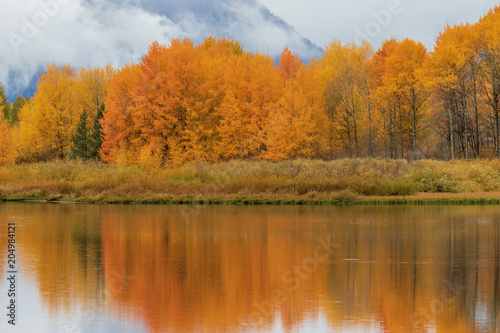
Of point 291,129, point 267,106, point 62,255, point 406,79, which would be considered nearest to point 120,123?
point 267,106

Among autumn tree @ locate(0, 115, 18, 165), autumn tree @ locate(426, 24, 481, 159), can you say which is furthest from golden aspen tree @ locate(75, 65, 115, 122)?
autumn tree @ locate(426, 24, 481, 159)

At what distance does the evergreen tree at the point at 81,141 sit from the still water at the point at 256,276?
3289 cm

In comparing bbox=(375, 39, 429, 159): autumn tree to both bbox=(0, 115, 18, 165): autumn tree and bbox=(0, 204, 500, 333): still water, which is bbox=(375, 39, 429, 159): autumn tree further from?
bbox=(0, 115, 18, 165): autumn tree

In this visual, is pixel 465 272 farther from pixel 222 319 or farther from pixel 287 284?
pixel 222 319

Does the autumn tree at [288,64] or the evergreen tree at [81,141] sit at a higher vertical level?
the autumn tree at [288,64]

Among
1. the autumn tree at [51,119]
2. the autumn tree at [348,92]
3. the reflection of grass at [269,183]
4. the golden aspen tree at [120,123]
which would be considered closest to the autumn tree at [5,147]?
the golden aspen tree at [120,123]

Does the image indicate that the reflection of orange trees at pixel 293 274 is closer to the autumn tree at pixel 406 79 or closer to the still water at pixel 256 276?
the still water at pixel 256 276

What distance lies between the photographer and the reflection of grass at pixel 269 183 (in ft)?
118

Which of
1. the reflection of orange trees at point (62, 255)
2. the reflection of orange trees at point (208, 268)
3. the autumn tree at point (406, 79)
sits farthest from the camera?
the autumn tree at point (406, 79)

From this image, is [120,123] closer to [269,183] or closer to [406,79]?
[269,183]

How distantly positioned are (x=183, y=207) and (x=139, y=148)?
1980 centimetres

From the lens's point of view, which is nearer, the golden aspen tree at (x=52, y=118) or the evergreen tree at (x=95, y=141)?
the evergreen tree at (x=95, y=141)

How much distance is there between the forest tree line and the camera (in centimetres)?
4988

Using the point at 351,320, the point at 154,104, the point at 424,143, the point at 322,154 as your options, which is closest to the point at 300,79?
the point at 322,154
